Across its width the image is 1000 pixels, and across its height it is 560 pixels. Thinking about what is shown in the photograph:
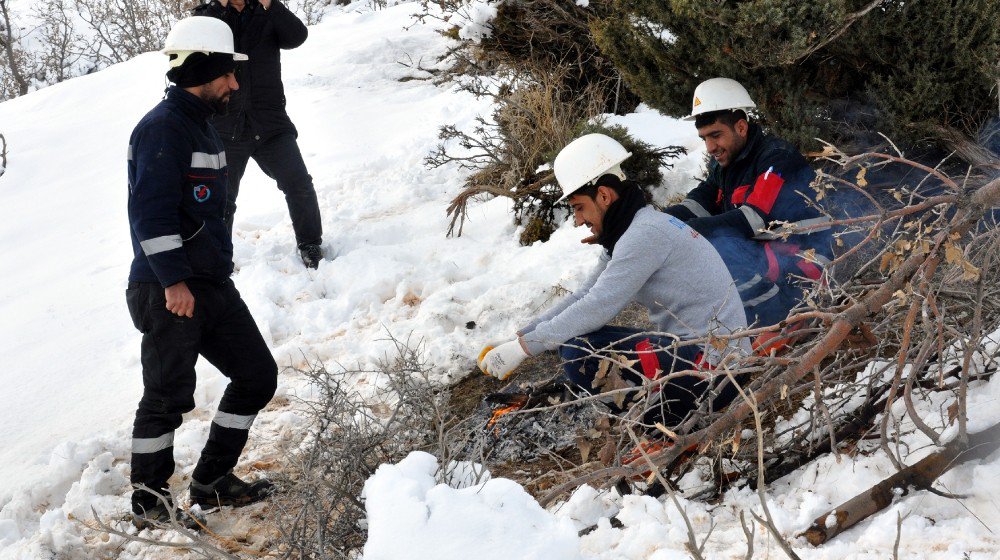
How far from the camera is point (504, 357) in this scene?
10.5 ft

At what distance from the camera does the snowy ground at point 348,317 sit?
6.57 feet

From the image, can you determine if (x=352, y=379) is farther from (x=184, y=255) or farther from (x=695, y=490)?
(x=695, y=490)

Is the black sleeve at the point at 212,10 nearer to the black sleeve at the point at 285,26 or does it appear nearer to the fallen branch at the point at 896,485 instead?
the black sleeve at the point at 285,26

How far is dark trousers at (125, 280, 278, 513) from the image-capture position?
10.3 ft

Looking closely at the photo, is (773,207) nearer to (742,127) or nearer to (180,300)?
(742,127)


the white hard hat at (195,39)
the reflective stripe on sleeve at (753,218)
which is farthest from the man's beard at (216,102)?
the reflective stripe on sleeve at (753,218)

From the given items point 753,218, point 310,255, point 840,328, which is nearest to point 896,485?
point 840,328

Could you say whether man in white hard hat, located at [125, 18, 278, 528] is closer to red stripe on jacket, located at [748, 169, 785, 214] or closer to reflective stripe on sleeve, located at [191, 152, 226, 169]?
reflective stripe on sleeve, located at [191, 152, 226, 169]

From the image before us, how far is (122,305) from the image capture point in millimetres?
5359

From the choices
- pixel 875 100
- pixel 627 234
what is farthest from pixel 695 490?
pixel 875 100

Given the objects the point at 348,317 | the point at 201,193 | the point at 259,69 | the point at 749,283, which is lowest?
the point at 348,317

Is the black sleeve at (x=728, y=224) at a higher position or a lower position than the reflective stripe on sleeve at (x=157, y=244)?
lower

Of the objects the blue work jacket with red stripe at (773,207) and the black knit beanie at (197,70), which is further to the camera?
the blue work jacket with red stripe at (773,207)

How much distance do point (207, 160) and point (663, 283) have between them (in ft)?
6.13
